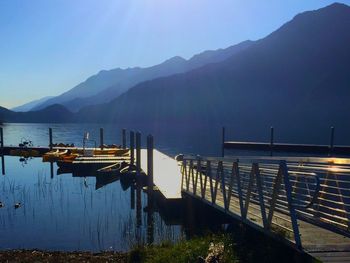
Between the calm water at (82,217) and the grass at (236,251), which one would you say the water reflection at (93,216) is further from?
the grass at (236,251)

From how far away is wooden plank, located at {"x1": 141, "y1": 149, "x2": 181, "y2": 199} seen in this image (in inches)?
649

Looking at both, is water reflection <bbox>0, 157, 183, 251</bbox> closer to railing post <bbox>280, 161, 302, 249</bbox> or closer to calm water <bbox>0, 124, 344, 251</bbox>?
calm water <bbox>0, 124, 344, 251</bbox>

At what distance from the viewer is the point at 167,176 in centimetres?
2095

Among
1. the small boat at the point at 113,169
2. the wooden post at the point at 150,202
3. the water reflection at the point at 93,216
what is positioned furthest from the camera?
the small boat at the point at 113,169

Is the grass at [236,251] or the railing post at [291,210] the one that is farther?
the grass at [236,251]

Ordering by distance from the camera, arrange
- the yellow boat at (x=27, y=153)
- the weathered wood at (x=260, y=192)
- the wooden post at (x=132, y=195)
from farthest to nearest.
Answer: the yellow boat at (x=27, y=153), the wooden post at (x=132, y=195), the weathered wood at (x=260, y=192)

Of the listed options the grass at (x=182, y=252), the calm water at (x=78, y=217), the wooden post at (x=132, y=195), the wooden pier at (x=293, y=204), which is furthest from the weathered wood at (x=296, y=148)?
the grass at (x=182, y=252)

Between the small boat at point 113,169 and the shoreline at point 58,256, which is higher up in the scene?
the small boat at point 113,169

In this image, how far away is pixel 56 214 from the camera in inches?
696

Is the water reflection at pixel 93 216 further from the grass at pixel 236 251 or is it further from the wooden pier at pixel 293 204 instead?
the grass at pixel 236 251

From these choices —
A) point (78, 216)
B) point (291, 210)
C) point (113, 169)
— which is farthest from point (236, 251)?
point (113, 169)

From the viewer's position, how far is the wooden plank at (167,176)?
16.5 m

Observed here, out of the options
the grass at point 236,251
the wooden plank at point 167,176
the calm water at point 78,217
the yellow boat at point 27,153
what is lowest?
the calm water at point 78,217

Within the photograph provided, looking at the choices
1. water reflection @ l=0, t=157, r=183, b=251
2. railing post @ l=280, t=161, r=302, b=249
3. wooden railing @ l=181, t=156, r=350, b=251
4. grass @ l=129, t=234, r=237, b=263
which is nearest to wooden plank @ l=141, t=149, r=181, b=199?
water reflection @ l=0, t=157, r=183, b=251
